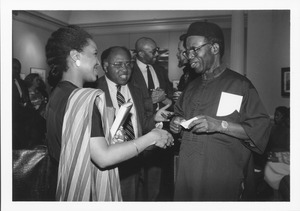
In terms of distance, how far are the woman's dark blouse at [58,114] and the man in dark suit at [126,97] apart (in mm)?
454

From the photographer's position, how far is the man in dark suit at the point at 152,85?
6.79 ft

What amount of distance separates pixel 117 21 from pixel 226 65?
752 mm

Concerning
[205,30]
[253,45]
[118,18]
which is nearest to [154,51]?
[118,18]

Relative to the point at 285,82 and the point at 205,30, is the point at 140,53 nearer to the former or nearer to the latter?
the point at 205,30

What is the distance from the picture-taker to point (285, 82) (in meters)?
1.86

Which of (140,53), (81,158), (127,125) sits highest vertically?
(140,53)

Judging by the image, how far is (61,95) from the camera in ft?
4.59

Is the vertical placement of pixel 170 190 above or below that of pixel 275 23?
below

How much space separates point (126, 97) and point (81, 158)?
0.70m

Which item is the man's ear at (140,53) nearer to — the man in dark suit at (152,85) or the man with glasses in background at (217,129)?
the man in dark suit at (152,85)

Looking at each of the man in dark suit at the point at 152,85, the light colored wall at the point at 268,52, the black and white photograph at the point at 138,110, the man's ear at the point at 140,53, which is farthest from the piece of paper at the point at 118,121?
the light colored wall at the point at 268,52

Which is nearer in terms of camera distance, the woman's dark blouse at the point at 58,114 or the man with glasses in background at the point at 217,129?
the woman's dark blouse at the point at 58,114
